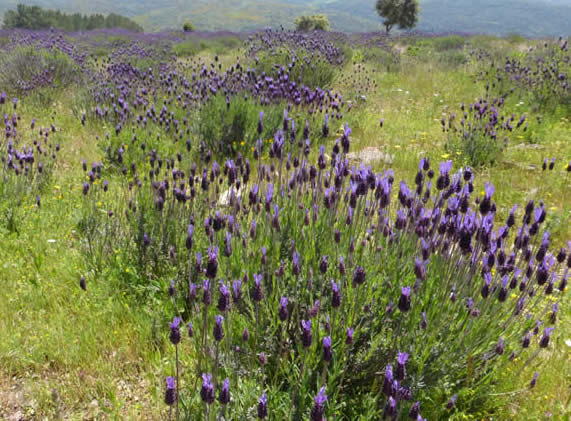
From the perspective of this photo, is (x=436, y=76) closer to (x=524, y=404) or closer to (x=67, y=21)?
(x=524, y=404)

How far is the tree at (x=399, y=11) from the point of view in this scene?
127 feet

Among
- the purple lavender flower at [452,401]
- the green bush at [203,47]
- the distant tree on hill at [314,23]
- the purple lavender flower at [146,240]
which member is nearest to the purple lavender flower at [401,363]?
the purple lavender flower at [452,401]

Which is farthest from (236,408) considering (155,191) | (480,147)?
(480,147)

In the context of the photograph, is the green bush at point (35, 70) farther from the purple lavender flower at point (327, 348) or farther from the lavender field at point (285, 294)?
the purple lavender flower at point (327, 348)

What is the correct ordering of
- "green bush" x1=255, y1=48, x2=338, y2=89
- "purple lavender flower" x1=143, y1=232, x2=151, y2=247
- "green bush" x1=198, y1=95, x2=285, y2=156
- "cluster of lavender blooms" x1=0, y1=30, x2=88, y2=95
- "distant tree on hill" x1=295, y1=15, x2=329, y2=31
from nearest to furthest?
"purple lavender flower" x1=143, y1=232, x2=151, y2=247 < "green bush" x1=198, y1=95, x2=285, y2=156 < "cluster of lavender blooms" x1=0, y1=30, x2=88, y2=95 < "green bush" x1=255, y1=48, x2=338, y2=89 < "distant tree on hill" x1=295, y1=15, x2=329, y2=31

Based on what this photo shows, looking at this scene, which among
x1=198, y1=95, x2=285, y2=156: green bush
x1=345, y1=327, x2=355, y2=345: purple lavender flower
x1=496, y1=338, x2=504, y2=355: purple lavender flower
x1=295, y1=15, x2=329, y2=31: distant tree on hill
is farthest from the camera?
x1=295, y1=15, x2=329, y2=31: distant tree on hill

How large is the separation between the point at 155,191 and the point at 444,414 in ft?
7.21

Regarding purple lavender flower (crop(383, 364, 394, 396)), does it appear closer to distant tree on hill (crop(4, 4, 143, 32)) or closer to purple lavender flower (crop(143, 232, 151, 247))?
purple lavender flower (crop(143, 232, 151, 247))

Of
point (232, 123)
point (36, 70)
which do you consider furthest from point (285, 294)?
point (36, 70)

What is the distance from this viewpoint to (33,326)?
7.66 feet

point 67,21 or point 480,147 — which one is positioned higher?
point 67,21

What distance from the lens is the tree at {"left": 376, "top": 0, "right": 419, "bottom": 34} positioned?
3862 cm

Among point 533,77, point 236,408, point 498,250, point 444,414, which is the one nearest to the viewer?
point 236,408

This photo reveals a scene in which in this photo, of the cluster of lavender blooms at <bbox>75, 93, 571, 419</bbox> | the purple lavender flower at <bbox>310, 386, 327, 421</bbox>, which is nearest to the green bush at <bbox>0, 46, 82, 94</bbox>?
the cluster of lavender blooms at <bbox>75, 93, 571, 419</bbox>
